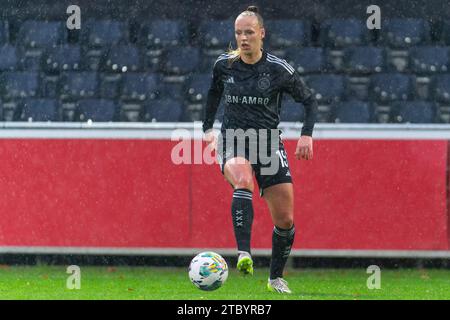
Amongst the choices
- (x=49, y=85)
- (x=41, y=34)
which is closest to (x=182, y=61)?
(x=49, y=85)

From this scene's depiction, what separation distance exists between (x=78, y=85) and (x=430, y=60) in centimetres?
354

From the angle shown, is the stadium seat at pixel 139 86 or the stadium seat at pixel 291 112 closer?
the stadium seat at pixel 291 112

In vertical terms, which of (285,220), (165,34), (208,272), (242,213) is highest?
(165,34)

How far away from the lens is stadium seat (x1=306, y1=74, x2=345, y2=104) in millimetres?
11742

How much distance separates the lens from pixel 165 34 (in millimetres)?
12352

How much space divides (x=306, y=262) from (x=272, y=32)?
3277 mm

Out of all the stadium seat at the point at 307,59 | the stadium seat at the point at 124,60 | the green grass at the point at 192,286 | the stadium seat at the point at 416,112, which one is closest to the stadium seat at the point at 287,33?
the stadium seat at the point at 307,59

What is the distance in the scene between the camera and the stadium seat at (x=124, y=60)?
12109mm

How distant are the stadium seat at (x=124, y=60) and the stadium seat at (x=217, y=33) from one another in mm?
711

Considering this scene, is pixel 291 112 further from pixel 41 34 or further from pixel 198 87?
pixel 41 34

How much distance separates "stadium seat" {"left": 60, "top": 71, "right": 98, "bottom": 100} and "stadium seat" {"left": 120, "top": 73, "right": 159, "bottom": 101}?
30 centimetres

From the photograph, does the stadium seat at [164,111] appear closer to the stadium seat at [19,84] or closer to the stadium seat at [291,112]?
the stadium seat at [291,112]

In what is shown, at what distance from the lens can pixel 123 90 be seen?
12.0 metres

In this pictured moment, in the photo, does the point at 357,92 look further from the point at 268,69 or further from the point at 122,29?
the point at 268,69
